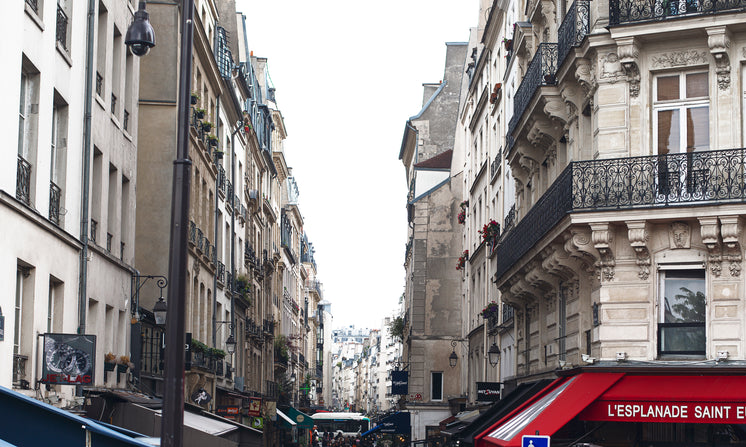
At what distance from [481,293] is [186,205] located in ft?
102

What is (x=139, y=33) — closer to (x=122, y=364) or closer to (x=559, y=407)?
(x=559, y=407)

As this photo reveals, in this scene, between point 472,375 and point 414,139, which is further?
point 414,139

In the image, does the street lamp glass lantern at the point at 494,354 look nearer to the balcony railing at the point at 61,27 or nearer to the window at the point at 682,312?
the window at the point at 682,312

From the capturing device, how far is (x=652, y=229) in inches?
699

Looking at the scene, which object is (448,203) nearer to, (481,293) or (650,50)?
(481,293)

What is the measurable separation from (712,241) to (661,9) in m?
4.14

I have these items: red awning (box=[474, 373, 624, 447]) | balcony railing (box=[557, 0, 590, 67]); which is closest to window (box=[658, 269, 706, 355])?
red awning (box=[474, 373, 624, 447])

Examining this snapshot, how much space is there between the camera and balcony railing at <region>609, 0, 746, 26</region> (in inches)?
684

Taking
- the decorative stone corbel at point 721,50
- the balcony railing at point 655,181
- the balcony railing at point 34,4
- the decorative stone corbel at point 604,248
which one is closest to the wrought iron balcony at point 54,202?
the balcony railing at point 34,4

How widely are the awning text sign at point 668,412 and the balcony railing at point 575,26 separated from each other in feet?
21.7

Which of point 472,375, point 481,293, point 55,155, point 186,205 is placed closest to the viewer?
point 186,205

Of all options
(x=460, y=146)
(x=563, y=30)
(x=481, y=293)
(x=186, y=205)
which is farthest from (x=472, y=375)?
(x=186, y=205)

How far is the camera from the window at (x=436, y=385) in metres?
52.6

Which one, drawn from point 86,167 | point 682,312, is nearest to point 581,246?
point 682,312
